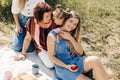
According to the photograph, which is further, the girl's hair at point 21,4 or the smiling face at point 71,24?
the girl's hair at point 21,4

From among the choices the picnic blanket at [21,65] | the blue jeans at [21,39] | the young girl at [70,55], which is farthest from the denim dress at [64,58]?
the blue jeans at [21,39]

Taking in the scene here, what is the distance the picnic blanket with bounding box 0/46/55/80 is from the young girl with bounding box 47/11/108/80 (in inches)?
8.7

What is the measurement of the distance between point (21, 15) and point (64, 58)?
97 centimetres

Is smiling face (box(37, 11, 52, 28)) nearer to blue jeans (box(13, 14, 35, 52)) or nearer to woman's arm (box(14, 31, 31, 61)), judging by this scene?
woman's arm (box(14, 31, 31, 61))

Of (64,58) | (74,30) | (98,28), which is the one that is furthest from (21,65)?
(98,28)

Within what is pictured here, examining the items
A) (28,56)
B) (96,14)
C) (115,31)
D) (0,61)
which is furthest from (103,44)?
(0,61)

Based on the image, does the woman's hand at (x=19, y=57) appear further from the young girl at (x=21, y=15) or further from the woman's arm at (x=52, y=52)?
the woman's arm at (x=52, y=52)

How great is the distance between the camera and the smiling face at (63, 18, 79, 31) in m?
3.57

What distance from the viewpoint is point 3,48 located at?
14.5 ft

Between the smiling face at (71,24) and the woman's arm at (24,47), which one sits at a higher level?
the smiling face at (71,24)

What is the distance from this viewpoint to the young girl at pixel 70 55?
3533mm

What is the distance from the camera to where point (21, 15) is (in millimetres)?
4332

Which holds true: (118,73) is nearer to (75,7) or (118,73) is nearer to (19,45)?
(19,45)

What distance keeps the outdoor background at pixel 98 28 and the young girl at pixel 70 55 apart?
742 mm
